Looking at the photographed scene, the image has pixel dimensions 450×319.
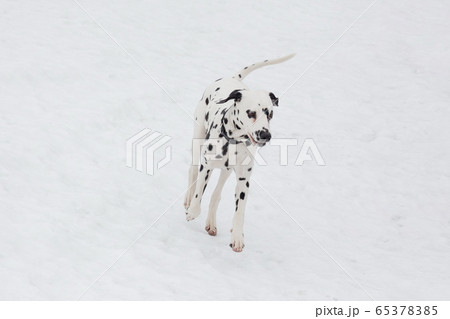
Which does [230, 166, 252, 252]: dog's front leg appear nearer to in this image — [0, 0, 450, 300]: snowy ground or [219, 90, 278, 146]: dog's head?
[0, 0, 450, 300]: snowy ground

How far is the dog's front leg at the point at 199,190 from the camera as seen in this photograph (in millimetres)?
7285

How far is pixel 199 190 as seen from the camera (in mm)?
7297

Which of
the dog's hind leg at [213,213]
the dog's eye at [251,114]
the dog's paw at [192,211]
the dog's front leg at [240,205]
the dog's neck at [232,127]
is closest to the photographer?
the dog's eye at [251,114]

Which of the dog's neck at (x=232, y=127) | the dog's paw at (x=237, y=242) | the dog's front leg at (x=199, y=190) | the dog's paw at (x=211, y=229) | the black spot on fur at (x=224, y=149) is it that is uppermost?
the dog's neck at (x=232, y=127)

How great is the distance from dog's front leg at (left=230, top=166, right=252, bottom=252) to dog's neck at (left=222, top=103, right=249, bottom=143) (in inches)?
16.6

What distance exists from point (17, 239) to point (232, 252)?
2.41 metres

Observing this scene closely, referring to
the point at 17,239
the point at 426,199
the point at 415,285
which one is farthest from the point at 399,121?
the point at 17,239

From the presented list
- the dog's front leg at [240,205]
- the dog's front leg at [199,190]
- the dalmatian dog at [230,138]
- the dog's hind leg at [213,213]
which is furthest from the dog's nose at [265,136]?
the dog's hind leg at [213,213]

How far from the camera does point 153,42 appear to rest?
13.3 metres

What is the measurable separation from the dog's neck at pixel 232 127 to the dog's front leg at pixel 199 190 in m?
0.57

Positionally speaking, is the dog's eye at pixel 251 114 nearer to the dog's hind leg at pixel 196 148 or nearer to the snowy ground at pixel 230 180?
the dog's hind leg at pixel 196 148

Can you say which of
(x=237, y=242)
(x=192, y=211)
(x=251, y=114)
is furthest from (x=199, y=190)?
(x=251, y=114)

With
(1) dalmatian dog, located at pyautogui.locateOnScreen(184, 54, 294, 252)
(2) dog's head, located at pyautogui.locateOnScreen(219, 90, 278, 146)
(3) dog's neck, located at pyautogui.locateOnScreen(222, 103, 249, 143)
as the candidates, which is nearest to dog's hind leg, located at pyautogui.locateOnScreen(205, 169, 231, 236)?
(1) dalmatian dog, located at pyautogui.locateOnScreen(184, 54, 294, 252)
